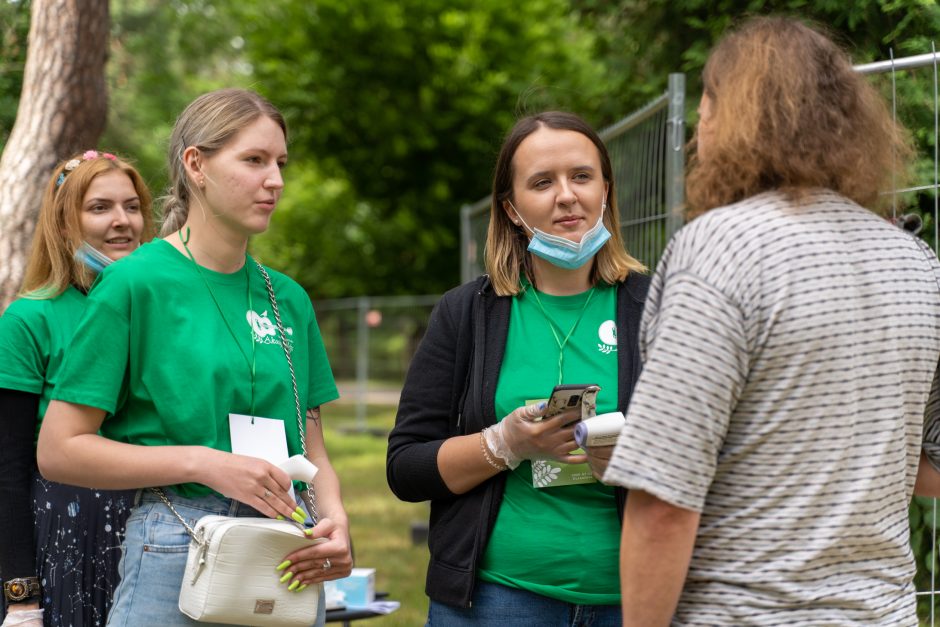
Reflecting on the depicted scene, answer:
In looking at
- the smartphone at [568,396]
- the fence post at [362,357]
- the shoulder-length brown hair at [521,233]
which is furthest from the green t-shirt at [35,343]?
the fence post at [362,357]

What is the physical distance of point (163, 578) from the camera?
2.13m

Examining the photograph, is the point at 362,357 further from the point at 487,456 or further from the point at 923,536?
the point at 487,456

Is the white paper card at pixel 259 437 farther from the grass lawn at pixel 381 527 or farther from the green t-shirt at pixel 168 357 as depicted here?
the grass lawn at pixel 381 527

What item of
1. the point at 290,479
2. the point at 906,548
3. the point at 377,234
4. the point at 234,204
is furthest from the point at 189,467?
the point at 377,234

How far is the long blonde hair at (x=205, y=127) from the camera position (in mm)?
2283

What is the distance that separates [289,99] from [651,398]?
18282mm

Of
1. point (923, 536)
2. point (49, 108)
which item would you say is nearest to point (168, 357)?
point (923, 536)

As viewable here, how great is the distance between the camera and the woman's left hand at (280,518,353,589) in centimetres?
216

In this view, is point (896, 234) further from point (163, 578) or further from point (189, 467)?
point (163, 578)

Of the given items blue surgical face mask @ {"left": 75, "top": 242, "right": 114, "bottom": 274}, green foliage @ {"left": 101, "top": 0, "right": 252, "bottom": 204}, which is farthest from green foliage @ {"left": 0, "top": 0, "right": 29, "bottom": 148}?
green foliage @ {"left": 101, "top": 0, "right": 252, "bottom": 204}

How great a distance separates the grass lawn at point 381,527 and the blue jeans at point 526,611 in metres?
4.01

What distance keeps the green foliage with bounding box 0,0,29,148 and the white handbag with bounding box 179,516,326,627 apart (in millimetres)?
4429

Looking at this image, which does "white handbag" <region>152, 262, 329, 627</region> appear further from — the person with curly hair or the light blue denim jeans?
the person with curly hair

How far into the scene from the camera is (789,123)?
1.62 m
